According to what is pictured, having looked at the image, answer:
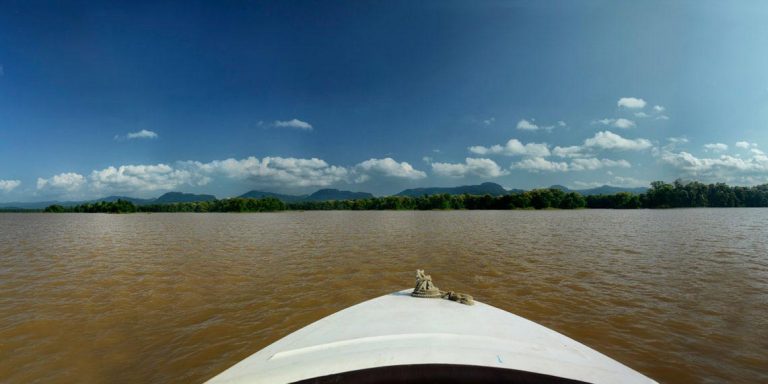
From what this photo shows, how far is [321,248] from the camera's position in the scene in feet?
68.3

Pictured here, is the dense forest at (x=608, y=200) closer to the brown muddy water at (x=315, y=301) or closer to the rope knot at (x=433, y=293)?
the brown muddy water at (x=315, y=301)

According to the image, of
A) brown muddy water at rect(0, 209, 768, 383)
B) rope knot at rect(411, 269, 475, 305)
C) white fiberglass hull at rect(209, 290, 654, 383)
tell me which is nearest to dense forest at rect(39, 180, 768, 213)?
brown muddy water at rect(0, 209, 768, 383)

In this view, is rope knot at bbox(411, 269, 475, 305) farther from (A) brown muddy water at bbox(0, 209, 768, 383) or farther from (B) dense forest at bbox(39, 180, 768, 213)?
(B) dense forest at bbox(39, 180, 768, 213)

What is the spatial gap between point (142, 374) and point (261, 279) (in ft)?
22.4

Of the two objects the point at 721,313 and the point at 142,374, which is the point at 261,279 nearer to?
the point at 142,374

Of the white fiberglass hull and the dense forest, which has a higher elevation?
the dense forest

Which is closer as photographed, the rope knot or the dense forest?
the rope knot

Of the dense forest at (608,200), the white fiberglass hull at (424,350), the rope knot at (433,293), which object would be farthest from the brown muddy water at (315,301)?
the dense forest at (608,200)

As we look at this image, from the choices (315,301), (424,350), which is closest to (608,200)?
(315,301)

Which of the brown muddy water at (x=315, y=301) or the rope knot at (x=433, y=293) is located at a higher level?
the rope knot at (x=433, y=293)

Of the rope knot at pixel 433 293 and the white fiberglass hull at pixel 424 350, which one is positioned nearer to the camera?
the white fiberglass hull at pixel 424 350

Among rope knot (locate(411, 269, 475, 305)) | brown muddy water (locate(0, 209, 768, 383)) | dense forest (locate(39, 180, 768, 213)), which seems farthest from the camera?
dense forest (locate(39, 180, 768, 213))

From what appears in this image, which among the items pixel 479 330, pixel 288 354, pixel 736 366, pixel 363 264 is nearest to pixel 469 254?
pixel 363 264

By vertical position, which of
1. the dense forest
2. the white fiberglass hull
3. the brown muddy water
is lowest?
the brown muddy water
